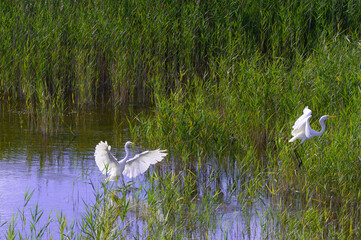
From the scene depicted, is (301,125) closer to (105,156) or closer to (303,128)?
(303,128)

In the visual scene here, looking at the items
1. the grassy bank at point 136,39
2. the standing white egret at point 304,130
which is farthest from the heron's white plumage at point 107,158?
the grassy bank at point 136,39

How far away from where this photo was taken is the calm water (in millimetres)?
4332

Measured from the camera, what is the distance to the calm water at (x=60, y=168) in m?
4.33

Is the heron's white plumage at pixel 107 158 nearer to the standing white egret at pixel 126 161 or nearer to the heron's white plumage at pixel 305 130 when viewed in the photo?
the standing white egret at pixel 126 161

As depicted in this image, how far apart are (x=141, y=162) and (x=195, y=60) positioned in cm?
410

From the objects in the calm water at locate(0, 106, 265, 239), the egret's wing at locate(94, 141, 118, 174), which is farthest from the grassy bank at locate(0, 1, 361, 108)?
the egret's wing at locate(94, 141, 118, 174)

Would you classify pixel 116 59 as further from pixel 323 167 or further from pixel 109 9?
pixel 323 167

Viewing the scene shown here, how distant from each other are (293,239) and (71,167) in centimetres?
269

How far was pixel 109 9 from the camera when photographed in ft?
29.0

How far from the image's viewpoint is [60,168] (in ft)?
18.7

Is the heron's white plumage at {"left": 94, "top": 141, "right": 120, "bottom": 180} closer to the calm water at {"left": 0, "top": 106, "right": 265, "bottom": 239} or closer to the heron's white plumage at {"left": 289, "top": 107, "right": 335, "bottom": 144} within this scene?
the calm water at {"left": 0, "top": 106, "right": 265, "bottom": 239}

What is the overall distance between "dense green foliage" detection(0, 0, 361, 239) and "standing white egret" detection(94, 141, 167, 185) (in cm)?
57

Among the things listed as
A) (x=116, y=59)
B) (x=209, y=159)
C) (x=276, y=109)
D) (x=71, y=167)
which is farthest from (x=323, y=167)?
(x=116, y=59)

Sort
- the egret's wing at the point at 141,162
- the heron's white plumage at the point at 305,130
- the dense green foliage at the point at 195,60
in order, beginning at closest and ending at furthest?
the heron's white plumage at the point at 305,130
the egret's wing at the point at 141,162
the dense green foliage at the point at 195,60
